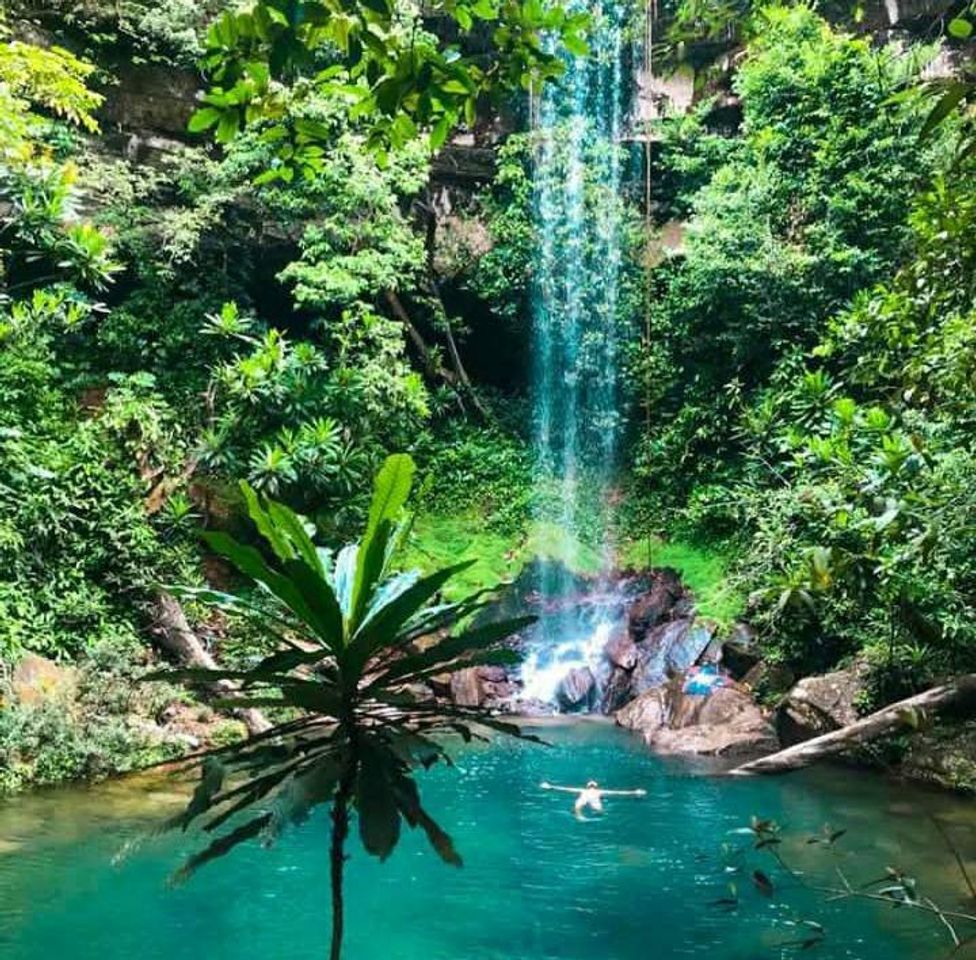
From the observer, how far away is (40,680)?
7.47 meters

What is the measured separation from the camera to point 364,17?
1.69 meters

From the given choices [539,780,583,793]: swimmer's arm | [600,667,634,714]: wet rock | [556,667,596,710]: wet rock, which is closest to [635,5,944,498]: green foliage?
[600,667,634,714]: wet rock

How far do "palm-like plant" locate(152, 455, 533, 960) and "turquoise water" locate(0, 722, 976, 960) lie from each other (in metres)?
1.73

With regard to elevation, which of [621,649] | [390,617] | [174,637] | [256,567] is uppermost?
[256,567]

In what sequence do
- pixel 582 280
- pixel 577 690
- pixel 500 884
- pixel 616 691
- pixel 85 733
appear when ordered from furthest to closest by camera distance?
pixel 582 280
pixel 577 690
pixel 616 691
pixel 85 733
pixel 500 884

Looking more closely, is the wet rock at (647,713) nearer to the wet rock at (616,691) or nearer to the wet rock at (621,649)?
the wet rock at (616,691)

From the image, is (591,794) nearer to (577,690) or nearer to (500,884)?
(500,884)

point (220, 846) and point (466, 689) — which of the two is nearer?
point (220, 846)

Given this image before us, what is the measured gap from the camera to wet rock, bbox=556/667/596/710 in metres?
10.7

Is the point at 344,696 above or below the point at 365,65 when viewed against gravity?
below

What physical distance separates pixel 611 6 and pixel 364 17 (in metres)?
15.0

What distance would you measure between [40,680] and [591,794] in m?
4.64

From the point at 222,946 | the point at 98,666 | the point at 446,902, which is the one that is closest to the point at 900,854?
the point at 446,902

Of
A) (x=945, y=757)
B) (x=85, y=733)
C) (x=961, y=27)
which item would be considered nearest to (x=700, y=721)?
(x=945, y=757)
